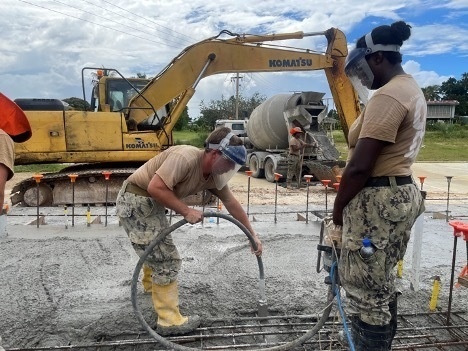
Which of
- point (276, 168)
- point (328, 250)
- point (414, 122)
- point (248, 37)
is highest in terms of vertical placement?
point (248, 37)

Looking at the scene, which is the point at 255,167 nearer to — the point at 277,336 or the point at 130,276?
the point at 130,276

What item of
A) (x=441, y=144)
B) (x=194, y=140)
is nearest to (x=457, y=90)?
(x=441, y=144)

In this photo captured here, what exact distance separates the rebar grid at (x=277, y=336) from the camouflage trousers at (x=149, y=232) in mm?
459

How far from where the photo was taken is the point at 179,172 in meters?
3.07

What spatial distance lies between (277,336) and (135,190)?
1526mm

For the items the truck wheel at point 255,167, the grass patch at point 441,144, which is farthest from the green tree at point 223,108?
the truck wheel at point 255,167

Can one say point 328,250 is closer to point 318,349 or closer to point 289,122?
point 318,349

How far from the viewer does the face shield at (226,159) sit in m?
2.99

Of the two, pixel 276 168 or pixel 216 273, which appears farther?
pixel 276 168

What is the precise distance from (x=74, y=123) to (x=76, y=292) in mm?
5124

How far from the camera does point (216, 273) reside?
14.8 feet

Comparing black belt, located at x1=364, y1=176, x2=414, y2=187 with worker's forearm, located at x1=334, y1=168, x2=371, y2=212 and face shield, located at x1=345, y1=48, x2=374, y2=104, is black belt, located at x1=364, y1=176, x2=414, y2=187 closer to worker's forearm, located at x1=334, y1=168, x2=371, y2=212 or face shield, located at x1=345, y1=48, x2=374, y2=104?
worker's forearm, located at x1=334, y1=168, x2=371, y2=212

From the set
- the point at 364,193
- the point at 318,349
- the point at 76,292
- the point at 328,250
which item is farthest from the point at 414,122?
the point at 76,292

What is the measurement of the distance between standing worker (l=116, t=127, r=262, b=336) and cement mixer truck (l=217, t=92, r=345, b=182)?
857 centimetres
